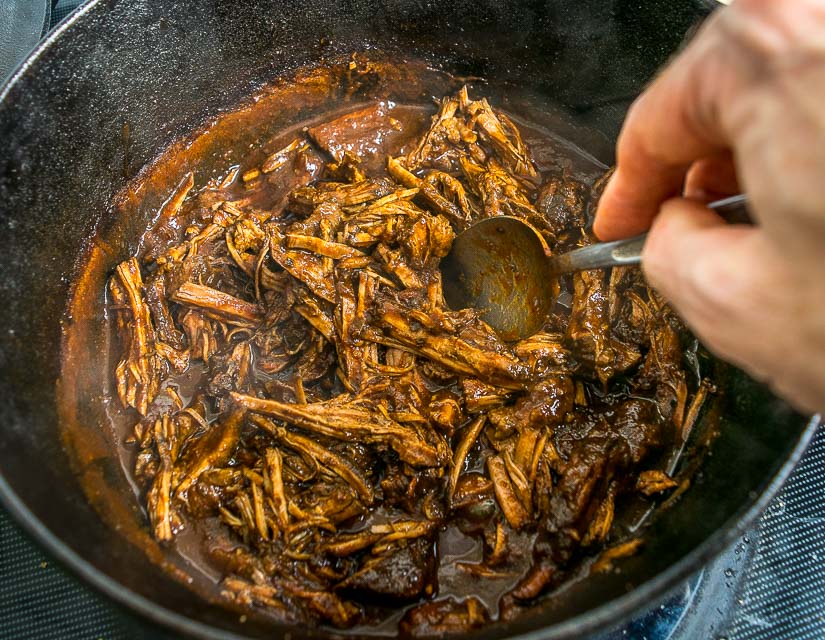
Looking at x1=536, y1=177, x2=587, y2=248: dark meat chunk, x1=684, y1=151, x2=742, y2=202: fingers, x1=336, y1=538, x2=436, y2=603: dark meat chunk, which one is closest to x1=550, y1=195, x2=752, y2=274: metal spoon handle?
x1=684, y1=151, x2=742, y2=202: fingers

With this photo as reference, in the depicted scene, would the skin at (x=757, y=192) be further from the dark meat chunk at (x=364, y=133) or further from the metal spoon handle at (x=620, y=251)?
the dark meat chunk at (x=364, y=133)

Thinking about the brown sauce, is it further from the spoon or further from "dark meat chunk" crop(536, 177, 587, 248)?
the spoon

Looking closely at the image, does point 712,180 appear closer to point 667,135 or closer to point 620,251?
point 620,251

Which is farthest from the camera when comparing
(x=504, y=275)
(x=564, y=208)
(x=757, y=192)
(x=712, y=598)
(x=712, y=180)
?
(x=564, y=208)

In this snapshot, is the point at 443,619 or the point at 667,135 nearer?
the point at 667,135

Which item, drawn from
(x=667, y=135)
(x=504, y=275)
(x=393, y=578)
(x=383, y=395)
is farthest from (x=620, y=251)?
(x=393, y=578)

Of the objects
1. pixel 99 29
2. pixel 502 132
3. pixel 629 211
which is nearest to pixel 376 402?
pixel 629 211

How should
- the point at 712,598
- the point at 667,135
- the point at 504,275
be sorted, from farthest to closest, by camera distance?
the point at 504,275 → the point at 712,598 → the point at 667,135

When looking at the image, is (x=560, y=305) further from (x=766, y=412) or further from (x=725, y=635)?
(x=725, y=635)
